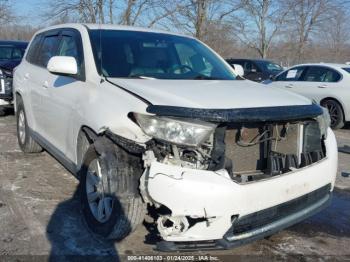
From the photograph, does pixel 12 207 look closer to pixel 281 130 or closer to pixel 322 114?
pixel 281 130

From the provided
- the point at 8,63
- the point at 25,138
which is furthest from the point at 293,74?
the point at 25,138

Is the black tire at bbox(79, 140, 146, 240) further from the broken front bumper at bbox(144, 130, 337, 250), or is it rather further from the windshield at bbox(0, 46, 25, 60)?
the windshield at bbox(0, 46, 25, 60)

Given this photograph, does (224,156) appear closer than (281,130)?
Yes

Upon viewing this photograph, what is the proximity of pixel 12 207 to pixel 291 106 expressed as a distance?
285 cm

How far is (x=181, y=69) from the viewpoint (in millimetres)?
4430

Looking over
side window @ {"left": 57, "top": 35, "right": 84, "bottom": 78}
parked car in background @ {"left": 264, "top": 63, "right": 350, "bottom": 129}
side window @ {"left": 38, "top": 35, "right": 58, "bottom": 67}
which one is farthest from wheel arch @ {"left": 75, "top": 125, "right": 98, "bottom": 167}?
parked car in background @ {"left": 264, "top": 63, "right": 350, "bottom": 129}

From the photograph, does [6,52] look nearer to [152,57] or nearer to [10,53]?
[10,53]

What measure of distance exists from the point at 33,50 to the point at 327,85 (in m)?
7.08

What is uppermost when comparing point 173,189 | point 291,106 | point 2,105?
point 291,106

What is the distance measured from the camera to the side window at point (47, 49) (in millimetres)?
5233

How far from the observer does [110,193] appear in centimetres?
327

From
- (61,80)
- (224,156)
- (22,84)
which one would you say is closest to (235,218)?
(224,156)

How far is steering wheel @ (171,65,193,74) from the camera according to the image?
4358 mm

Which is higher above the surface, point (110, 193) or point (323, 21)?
point (323, 21)
